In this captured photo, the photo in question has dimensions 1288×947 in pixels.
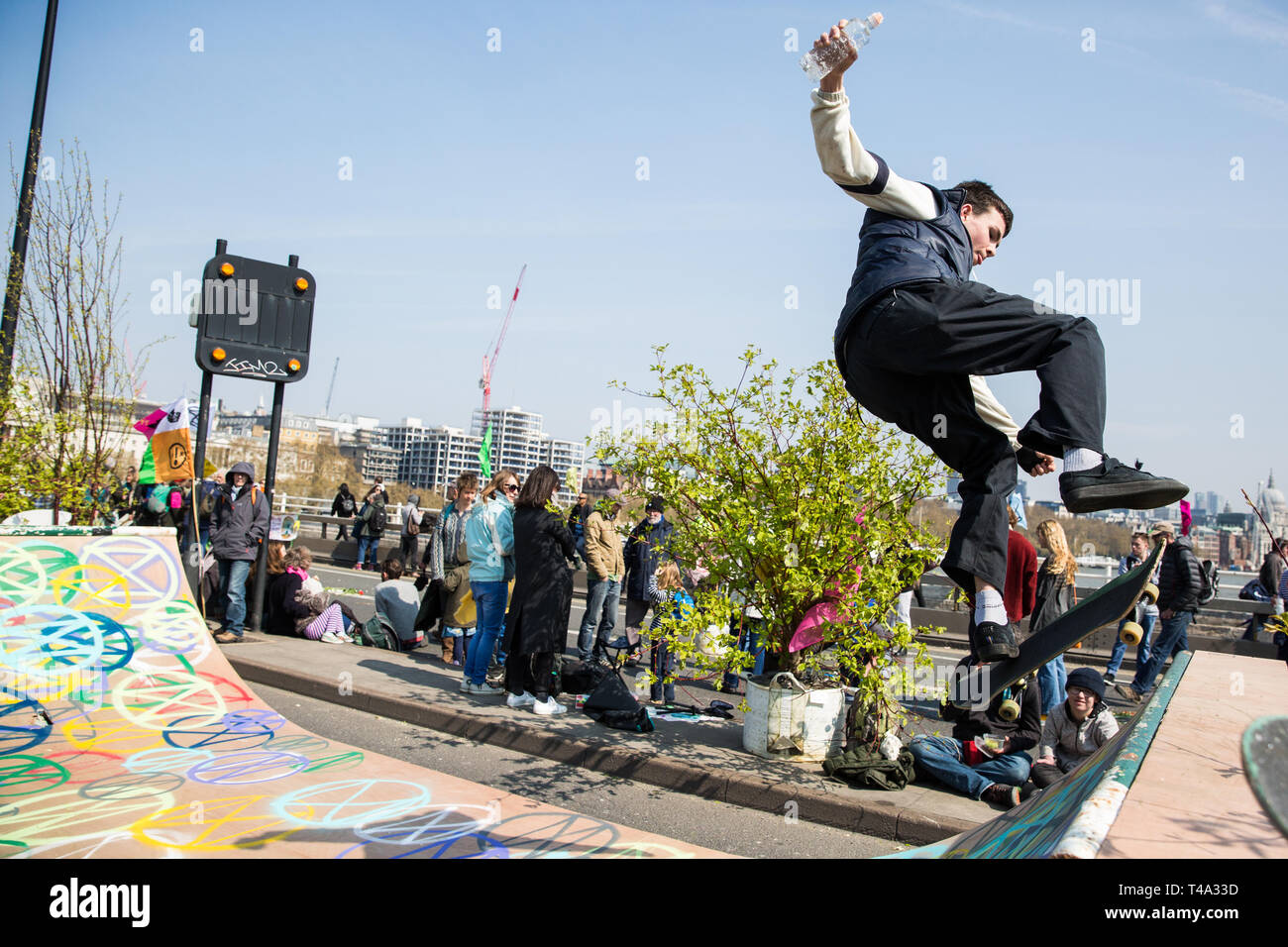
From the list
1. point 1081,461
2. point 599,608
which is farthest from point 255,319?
point 1081,461

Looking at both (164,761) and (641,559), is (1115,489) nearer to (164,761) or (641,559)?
(164,761)

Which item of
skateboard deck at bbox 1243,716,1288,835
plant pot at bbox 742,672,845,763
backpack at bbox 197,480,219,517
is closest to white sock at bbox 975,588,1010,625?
skateboard deck at bbox 1243,716,1288,835

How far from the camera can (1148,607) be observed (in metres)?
10.6

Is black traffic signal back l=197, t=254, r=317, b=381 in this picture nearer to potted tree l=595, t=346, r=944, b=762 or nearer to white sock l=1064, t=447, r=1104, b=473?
potted tree l=595, t=346, r=944, b=762

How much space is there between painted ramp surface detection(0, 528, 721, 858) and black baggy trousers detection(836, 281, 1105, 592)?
1.65 meters

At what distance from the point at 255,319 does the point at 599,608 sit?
4.86 metres

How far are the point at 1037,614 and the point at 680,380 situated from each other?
13.4ft

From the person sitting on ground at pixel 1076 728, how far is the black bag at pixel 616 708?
9.02ft

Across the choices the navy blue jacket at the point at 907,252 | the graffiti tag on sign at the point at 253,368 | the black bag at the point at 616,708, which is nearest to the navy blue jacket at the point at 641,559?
the black bag at the point at 616,708

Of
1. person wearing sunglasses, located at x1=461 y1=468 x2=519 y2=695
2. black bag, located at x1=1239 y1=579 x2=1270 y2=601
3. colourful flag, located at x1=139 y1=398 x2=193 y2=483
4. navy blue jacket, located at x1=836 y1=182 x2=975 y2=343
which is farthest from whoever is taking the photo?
black bag, located at x1=1239 y1=579 x2=1270 y2=601

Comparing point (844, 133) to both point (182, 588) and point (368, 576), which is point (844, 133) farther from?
point (368, 576)

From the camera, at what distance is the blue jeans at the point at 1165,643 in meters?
9.59

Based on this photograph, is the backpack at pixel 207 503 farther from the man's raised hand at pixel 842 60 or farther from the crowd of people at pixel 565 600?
the man's raised hand at pixel 842 60

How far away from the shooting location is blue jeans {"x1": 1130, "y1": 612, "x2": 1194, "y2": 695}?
9.59 m
